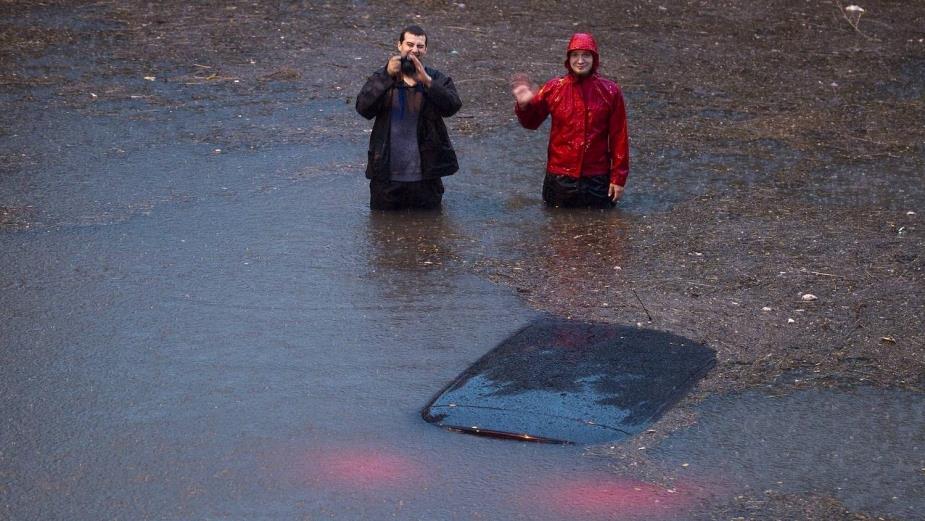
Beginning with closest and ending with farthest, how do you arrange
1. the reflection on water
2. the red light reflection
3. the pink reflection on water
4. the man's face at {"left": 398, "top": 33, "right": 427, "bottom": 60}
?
the pink reflection on water
the red light reflection
the reflection on water
the man's face at {"left": 398, "top": 33, "right": 427, "bottom": 60}

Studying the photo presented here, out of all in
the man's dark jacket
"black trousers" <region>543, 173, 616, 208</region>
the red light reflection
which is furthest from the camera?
"black trousers" <region>543, 173, 616, 208</region>

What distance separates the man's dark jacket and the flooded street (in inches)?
13.3

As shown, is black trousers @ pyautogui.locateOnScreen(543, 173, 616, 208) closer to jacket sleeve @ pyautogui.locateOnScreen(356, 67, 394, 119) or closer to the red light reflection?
jacket sleeve @ pyautogui.locateOnScreen(356, 67, 394, 119)

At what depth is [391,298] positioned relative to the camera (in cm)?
705

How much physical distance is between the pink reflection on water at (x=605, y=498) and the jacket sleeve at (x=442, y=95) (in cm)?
391

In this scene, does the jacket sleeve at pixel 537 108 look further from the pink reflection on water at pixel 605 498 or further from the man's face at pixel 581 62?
the pink reflection on water at pixel 605 498

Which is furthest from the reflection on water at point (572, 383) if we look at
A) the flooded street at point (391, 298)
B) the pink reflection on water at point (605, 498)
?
the pink reflection on water at point (605, 498)

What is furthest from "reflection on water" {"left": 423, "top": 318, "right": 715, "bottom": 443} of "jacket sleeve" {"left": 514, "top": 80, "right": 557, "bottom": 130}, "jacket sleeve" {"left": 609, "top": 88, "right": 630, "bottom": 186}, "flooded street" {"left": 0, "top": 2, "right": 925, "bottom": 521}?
"jacket sleeve" {"left": 514, "top": 80, "right": 557, "bottom": 130}

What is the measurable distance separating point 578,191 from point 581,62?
932 mm

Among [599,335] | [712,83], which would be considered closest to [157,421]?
[599,335]

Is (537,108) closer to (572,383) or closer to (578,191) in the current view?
(578,191)

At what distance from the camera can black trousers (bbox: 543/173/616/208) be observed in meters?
8.74

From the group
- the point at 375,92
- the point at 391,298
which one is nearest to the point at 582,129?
the point at 375,92

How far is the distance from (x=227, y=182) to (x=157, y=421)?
3.82 meters
